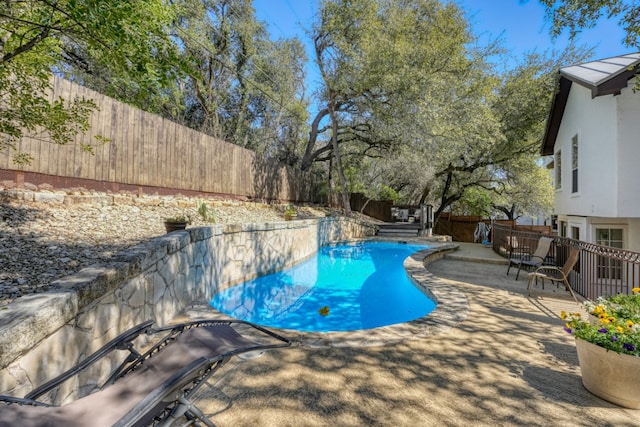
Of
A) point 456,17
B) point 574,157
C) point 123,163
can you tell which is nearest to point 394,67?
point 456,17

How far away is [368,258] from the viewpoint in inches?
410

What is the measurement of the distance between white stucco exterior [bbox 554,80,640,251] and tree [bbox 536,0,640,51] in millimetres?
1197

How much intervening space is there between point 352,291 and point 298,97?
14459 millimetres

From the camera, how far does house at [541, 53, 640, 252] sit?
18.7 feet

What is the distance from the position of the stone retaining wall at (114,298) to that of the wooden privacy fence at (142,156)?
2827 millimetres

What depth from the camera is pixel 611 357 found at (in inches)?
86.9

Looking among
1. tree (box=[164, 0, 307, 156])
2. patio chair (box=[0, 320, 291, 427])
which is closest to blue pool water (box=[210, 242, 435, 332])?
patio chair (box=[0, 320, 291, 427])

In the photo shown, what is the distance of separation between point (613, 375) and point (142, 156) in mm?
8310

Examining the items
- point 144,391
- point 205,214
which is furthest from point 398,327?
point 205,214

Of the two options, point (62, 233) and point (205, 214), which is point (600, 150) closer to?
point (205, 214)

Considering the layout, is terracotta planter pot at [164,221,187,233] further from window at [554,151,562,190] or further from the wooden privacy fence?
window at [554,151,562,190]

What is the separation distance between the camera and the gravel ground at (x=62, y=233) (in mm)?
2785

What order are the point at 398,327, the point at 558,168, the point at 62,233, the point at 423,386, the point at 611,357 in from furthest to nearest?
the point at 558,168
the point at 62,233
the point at 398,327
the point at 423,386
the point at 611,357

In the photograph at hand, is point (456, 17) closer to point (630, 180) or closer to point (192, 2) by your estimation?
point (630, 180)
